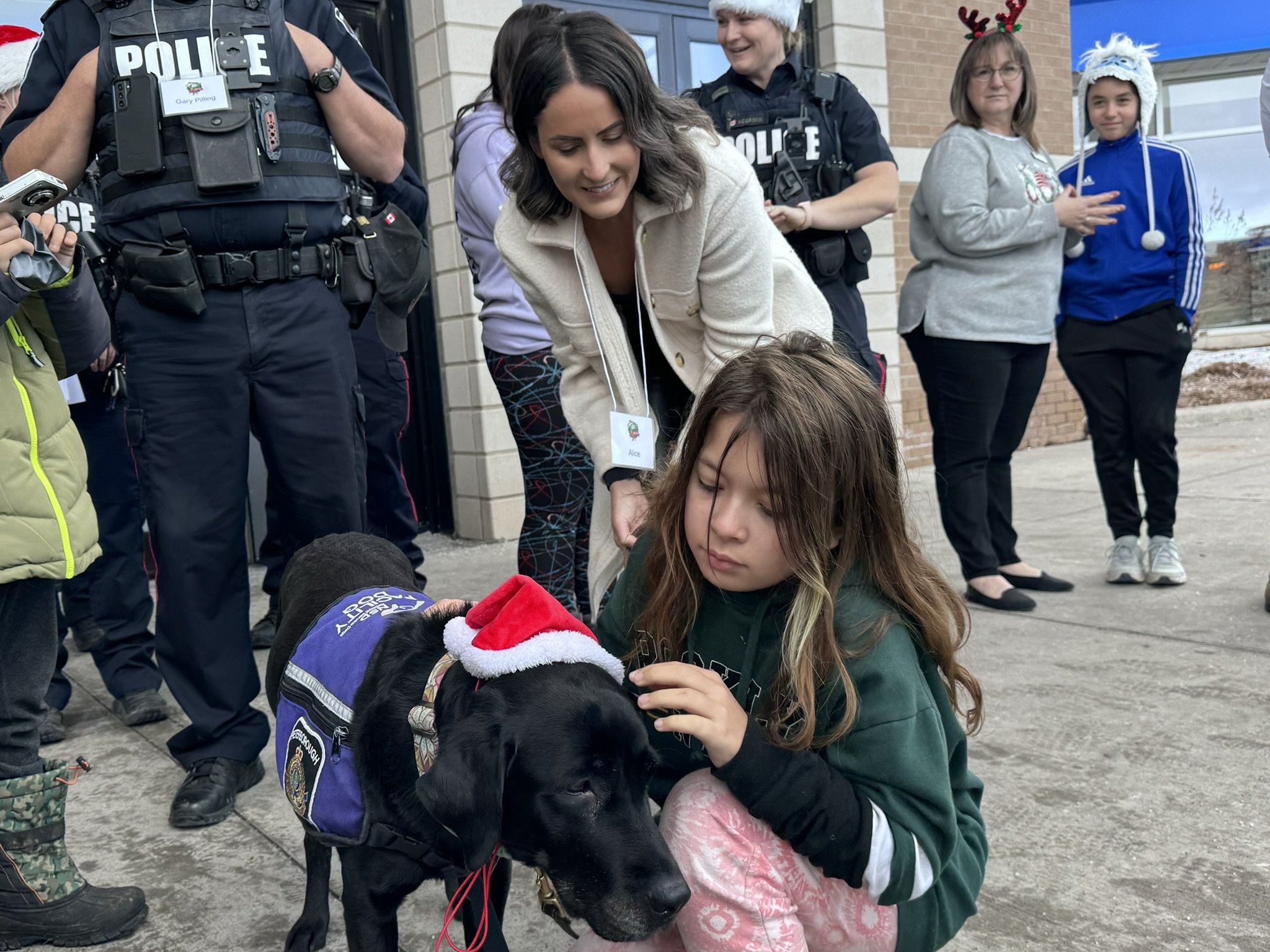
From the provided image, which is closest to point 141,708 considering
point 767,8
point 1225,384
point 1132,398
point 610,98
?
point 610,98

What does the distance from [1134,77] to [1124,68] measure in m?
0.06

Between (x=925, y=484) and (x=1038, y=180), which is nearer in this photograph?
(x=1038, y=180)

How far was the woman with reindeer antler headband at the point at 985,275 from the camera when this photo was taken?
4254mm

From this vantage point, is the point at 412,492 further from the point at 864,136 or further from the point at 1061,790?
the point at 1061,790

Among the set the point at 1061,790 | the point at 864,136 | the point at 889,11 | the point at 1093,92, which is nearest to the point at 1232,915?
the point at 1061,790

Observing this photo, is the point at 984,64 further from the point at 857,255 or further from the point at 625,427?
the point at 625,427

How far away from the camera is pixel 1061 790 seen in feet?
8.73

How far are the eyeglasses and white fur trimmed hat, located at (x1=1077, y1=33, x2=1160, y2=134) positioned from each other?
347mm

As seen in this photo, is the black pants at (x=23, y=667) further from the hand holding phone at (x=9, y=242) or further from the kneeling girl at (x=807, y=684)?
the kneeling girl at (x=807, y=684)

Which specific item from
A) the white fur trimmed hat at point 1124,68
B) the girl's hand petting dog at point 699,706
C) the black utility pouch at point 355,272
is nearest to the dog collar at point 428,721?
the girl's hand petting dog at point 699,706

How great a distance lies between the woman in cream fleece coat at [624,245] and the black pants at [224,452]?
684mm

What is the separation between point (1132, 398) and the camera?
4.49m

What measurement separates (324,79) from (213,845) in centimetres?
190

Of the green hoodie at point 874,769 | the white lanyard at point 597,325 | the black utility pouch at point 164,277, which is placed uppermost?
the black utility pouch at point 164,277
